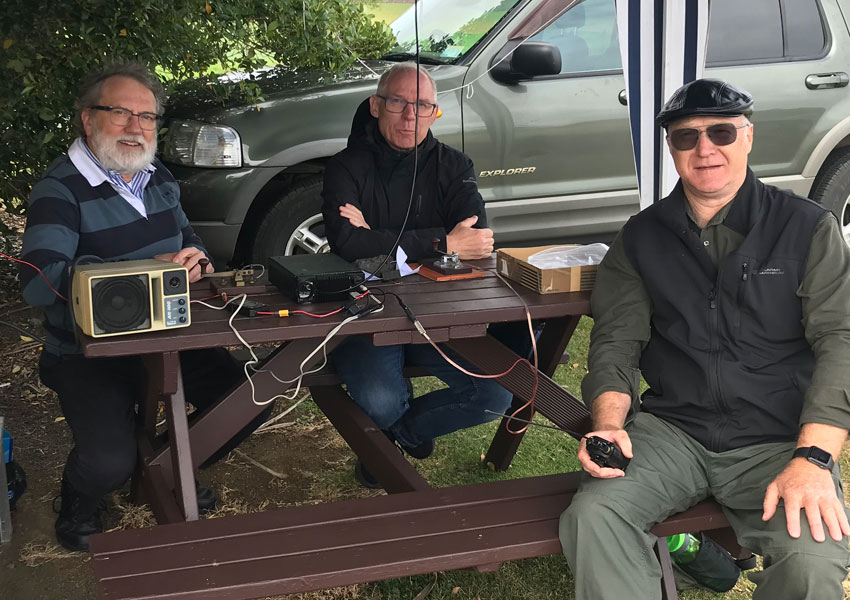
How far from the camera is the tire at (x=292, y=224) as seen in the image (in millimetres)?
5066

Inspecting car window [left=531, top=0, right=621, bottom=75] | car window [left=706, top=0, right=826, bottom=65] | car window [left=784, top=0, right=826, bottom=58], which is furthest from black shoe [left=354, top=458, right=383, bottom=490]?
car window [left=784, top=0, right=826, bottom=58]

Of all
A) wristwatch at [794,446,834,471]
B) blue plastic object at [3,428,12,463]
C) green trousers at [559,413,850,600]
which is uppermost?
wristwatch at [794,446,834,471]

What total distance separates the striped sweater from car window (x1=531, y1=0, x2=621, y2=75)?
3040mm

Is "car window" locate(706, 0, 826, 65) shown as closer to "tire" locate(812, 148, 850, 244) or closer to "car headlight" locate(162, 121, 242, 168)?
"tire" locate(812, 148, 850, 244)

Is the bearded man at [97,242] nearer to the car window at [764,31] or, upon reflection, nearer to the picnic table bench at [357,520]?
the picnic table bench at [357,520]

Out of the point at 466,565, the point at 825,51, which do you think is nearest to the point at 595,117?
the point at 825,51

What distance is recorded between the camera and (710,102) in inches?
99.9

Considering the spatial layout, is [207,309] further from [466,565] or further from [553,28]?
[553,28]

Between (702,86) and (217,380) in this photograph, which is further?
(217,380)

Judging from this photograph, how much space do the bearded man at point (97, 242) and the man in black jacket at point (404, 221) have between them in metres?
0.66

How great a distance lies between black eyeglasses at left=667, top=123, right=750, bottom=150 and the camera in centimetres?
254

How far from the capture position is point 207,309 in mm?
2701

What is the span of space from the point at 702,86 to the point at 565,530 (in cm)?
131

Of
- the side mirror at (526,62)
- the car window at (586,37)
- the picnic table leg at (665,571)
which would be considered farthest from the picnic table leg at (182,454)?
the car window at (586,37)
